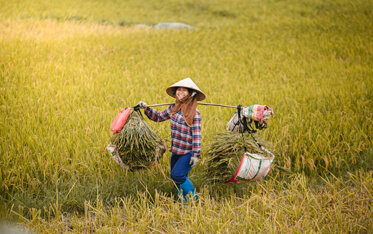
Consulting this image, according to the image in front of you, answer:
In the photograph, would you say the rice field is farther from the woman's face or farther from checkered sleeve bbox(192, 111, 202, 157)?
the woman's face

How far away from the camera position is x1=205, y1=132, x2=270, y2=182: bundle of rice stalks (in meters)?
2.31

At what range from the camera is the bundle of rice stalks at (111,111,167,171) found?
2285mm

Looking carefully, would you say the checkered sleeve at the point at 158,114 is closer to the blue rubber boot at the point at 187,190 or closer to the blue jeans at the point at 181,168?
the blue jeans at the point at 181,168

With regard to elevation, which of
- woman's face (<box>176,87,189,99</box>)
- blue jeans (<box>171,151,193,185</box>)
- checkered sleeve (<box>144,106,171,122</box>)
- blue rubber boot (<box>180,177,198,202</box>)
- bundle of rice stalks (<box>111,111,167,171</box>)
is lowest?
blue rubber boot (<box>180,177,198,202</box>)

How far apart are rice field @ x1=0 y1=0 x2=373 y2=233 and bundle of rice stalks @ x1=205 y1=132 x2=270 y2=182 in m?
0.18

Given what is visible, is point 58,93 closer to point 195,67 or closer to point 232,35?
point 195,67

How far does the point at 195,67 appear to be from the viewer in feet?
19.1

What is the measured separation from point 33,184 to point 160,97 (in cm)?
208

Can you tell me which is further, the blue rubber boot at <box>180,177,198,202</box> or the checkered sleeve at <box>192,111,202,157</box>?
the blue rubber boot at <box>180,177,198,202</box>

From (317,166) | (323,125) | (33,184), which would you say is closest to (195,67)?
(323,125)

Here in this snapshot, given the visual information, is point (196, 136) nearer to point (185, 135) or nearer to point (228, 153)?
point (185, 135)

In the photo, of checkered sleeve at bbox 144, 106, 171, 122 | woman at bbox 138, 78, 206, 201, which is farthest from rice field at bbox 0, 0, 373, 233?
checkered sleeve at bbox 144, 106, 171, 122

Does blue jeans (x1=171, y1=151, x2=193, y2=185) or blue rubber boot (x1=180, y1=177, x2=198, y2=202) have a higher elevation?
blue jeans (x1=171, y1=151, x2=193, y2=185)

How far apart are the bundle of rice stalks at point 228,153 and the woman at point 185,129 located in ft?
0.66
